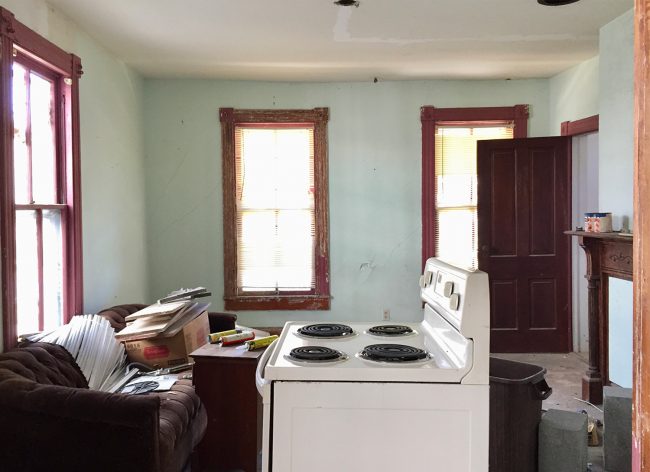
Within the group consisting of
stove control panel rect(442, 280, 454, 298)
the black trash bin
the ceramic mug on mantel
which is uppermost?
the ceramic mug on mantel

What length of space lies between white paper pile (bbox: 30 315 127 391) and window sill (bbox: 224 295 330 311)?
2175 mm

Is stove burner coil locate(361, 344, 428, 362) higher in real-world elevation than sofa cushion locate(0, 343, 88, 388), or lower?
higher

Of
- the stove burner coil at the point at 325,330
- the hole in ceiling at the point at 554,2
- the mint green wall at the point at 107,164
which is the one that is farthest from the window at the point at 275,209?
the stove burner coil at the point at 325,330

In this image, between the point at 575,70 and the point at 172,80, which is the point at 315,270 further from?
the point at 575,70

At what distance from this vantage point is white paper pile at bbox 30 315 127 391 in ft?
10.2

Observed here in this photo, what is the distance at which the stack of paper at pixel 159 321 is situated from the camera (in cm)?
351

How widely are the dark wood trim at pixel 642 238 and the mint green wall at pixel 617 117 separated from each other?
3460 millimetres

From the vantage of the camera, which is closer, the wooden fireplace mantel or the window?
the wooden fireplace mantel

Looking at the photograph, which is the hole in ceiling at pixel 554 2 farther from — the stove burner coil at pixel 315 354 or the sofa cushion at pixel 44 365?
the sofa cushion at pixel 44 365

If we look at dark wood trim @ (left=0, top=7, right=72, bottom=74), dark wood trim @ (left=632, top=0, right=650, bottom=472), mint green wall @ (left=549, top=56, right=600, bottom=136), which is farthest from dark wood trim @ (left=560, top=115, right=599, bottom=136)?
dark wood trim @ (left=632, top=0, right=650, bottom=472)

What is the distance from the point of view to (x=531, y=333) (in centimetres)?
548

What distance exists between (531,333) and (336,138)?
2716 mm

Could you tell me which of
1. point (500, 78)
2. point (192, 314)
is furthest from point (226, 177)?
point (500, 78)

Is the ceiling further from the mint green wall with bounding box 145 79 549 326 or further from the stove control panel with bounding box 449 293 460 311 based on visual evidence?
the stove control panel with bounding box 449 293 460 311
